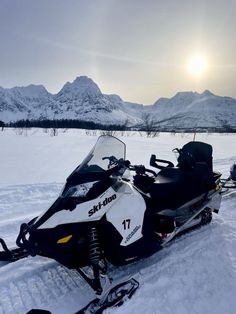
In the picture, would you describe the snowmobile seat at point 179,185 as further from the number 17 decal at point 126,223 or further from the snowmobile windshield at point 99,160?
the snowmobile windshield at point 99,160

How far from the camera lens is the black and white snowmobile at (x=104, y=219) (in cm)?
232

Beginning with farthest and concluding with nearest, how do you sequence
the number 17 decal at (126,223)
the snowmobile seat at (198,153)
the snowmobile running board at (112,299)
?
the snowmobile seat at (198,153), the number 17 decal at (126,223), the snowmobile running board at (112,299)

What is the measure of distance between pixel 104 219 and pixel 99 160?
0.52 m

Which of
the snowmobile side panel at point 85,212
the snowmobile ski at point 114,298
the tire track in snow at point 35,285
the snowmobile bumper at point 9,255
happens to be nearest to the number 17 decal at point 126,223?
the snowmobile side panel at point 85,212

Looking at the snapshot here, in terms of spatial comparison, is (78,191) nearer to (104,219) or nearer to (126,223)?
(104,219)

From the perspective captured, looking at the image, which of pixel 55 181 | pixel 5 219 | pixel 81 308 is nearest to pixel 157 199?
pixel 81 308

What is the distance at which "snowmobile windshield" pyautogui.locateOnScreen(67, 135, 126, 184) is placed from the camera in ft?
8.18

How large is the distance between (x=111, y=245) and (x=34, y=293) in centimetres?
75

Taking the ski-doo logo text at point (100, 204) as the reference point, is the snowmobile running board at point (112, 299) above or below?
below

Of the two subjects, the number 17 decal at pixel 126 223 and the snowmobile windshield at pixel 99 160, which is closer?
the snowmobile windshield at pixel 99 160

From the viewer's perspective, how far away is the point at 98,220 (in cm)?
244

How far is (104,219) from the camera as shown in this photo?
248cm

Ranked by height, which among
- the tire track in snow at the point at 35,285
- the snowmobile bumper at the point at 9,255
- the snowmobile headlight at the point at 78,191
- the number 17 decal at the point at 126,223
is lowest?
the tire track in snow at the point at 35,285

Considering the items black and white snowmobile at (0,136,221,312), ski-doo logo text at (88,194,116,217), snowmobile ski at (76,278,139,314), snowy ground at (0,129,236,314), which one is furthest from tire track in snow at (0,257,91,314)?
ski-doo logo text at (88,194,116,217)
